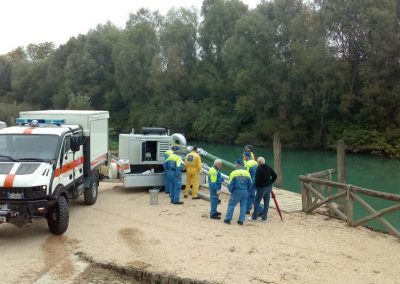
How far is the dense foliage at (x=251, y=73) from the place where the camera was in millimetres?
41406

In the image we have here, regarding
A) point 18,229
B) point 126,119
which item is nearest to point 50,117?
point 18,229

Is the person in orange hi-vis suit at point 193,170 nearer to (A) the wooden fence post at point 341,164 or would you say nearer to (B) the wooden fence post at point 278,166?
(A) the wooden fence post at point 341,164

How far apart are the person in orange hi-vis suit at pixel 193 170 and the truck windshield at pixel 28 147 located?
15.3ft

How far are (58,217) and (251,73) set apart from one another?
127 ft

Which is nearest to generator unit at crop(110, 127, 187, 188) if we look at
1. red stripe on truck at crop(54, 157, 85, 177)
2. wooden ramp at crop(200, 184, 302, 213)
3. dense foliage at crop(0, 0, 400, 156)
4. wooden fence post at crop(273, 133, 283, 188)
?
wooden ramp at crop(200, 184, 302, 213)

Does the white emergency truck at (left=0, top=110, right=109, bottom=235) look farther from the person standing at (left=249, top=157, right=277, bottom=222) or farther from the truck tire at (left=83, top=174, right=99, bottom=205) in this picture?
the person standing at (left=249, top=157, right=277, bottom=222)

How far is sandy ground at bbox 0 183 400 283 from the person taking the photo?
8.37 metres

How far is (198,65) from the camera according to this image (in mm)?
58906

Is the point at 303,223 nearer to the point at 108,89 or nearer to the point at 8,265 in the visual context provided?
the point at 8,265

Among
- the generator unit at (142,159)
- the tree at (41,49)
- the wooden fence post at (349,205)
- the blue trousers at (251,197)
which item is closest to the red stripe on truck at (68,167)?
the generator unit at (142,159)

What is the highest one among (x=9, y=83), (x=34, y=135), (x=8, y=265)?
(x=9, y=83)

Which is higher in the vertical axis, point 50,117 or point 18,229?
point 50,117

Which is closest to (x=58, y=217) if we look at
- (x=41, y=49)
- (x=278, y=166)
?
(x=278, y=166)

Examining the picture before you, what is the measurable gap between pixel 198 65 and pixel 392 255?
50.8 m
